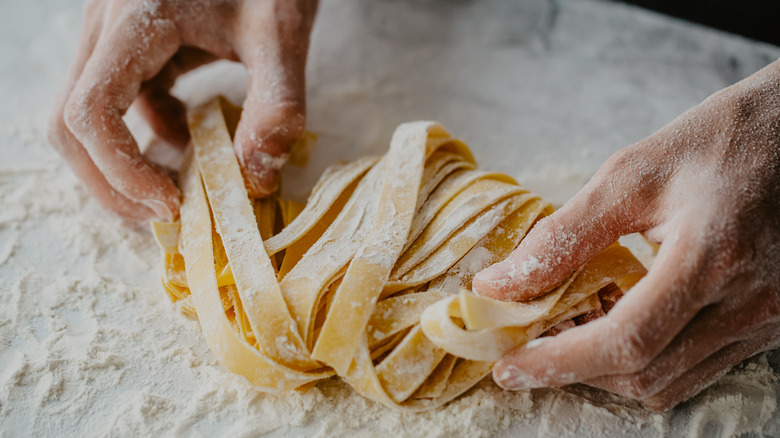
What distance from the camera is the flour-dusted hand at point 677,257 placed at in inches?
47.1

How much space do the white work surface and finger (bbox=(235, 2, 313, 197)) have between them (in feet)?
1.22

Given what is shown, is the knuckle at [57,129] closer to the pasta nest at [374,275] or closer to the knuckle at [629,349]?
the pasta nest at [374,275]

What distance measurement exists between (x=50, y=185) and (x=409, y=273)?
1370mm

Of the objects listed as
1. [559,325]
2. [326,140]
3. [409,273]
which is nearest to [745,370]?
[559,325]

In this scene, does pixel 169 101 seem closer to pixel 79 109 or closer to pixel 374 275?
pixel 79 109

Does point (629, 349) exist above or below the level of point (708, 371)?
above

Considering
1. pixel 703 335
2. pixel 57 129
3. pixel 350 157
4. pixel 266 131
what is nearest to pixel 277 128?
pixel 266 131

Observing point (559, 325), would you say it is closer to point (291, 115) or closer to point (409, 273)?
point (409, 273)

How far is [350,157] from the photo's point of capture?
2254 mm

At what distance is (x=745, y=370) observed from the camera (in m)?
1.50

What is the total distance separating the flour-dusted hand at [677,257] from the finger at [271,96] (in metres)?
0.75

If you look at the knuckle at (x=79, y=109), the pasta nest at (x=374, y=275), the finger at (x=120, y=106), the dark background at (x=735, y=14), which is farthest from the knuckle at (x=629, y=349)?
the dark background at (x=735, y=14)

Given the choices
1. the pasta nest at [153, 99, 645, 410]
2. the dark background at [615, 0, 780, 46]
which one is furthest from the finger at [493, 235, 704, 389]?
the dark background at [615, 0, 780, 46]

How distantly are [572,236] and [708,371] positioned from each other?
0.43 meters
